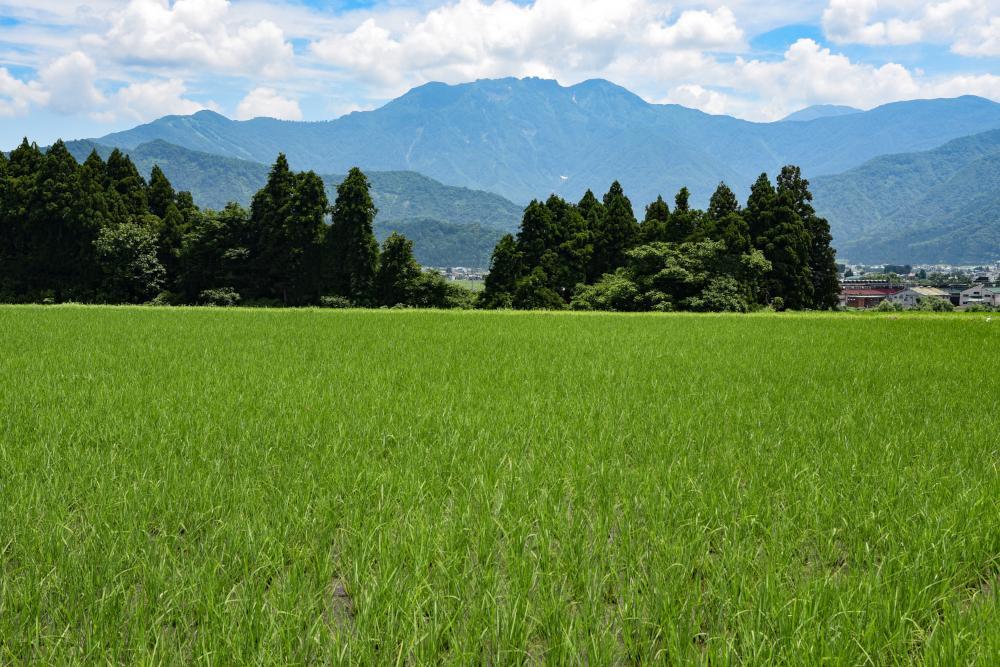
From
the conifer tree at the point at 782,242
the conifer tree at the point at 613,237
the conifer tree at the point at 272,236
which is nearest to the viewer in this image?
the conifer tree at the point at 782,242

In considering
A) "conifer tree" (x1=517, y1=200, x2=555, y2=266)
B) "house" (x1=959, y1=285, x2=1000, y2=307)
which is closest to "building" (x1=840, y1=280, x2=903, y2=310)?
"house" (x1=959, y1=285, x2=1000, y2=307)

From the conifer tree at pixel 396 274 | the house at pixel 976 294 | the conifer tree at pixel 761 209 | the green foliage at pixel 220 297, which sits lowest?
the green foliage at pixel 220 297

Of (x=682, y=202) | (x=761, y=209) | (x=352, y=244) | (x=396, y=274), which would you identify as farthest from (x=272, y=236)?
(x=761, y=209)

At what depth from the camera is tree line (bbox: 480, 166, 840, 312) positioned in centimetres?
3141

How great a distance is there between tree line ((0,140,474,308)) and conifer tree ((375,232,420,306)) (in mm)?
53

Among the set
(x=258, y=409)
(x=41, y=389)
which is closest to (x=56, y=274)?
(x=41, y=389)

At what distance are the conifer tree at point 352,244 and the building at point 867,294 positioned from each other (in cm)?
6691

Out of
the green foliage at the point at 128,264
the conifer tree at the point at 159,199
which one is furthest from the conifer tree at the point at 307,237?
the conifer tree at the point at 159,199

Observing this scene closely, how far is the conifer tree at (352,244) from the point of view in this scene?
3381 centimetres

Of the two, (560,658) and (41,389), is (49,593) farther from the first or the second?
(41,389)

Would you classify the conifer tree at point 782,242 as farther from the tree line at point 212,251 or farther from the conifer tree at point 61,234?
the conifer tree at point 61,234

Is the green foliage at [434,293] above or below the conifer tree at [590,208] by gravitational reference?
below

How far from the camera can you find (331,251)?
3447 cm

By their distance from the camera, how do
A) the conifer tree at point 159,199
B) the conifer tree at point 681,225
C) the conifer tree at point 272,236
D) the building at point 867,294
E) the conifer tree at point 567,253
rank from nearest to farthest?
the conifer tree at point 272,236, the conifer tree at point 681,225, the conifer tree at point 567,253, the conifer tree at point 159,199, the building at point 867,294
